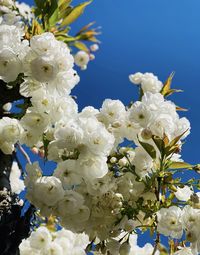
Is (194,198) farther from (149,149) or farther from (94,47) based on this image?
(94,47)

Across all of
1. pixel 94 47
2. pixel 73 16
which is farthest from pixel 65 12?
pixel 94 47

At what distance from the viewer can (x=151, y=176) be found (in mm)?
2100

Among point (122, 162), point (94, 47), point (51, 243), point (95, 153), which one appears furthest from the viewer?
point (94, 47)

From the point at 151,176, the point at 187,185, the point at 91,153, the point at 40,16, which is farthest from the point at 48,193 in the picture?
the point at 40,16

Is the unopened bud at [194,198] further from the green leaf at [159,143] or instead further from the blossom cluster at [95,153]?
the green leaf at [159,143]

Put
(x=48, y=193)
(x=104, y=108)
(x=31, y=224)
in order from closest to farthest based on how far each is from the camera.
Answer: (x=48, y=193), (x=104, y=108), (x=31, y=224)

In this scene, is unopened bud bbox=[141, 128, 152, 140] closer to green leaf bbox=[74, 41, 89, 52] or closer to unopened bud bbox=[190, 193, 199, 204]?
unopened bud bbox=[190, 193, 199, 204]

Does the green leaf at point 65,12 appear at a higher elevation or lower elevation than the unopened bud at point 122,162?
higher

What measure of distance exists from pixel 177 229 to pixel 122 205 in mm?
264

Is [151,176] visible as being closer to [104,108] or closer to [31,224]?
[104,108]

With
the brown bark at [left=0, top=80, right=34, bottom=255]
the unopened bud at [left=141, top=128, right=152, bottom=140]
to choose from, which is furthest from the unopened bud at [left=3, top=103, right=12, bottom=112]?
the unopened bud at [left=141, top=128, right=152, bottom=140]

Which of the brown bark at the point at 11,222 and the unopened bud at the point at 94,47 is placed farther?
the unopened bud at the point at 94,47

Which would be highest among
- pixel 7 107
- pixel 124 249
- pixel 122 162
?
pixel 7 107

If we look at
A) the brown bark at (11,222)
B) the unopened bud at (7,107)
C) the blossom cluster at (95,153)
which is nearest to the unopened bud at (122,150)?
the blossom cluster at (95,153)
